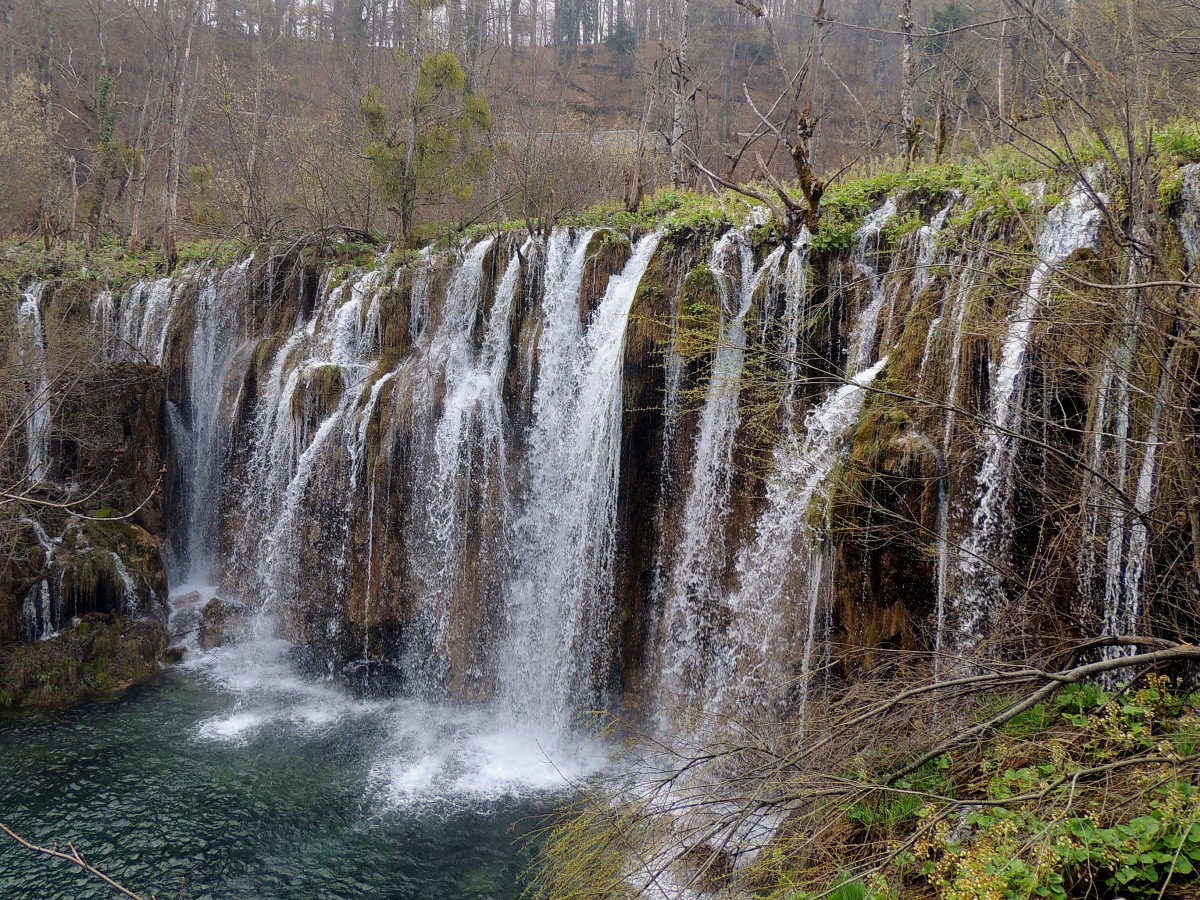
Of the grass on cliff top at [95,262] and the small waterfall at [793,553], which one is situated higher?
the grass on cliff top at [95,262]

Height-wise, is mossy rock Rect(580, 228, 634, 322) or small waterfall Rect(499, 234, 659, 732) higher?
mossy rock Rect(580, 228, 634, 322)

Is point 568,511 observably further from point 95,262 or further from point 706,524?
point 95,262

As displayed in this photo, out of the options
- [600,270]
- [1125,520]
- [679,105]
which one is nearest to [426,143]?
[679,105]

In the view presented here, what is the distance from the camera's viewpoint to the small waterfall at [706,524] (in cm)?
829

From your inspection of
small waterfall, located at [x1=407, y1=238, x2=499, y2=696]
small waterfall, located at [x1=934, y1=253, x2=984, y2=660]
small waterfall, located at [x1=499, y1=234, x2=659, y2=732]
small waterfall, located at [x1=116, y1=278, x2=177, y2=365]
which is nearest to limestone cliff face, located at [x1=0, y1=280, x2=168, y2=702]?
small waterfall, located at [x1=116, y1=278, x2=177, y2=365]

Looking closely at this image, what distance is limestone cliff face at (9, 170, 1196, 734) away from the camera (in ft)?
16.0

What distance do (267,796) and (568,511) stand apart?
174 inches

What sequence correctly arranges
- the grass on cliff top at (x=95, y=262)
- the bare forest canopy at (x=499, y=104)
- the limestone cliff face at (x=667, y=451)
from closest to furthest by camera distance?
the limestone cliff face at (x=667, y=451) → the bare forest canopy at (x=499, y=104) → the grass on cliff top at (x=95, y=262)

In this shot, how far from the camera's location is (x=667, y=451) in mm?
8906

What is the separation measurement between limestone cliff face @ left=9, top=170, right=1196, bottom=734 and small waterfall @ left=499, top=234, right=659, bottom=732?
0.12 feet

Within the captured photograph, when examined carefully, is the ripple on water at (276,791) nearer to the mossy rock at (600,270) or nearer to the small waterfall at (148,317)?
the mossy rock at (600,270)

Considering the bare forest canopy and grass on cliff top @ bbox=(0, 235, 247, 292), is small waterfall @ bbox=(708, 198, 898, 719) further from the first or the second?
grass on cliff top @ bbox=(0, 235, 247, 292)

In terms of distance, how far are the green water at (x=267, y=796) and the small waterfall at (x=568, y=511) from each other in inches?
33.6

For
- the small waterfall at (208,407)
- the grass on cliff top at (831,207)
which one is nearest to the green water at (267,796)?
the small waterfall at (208,407)
